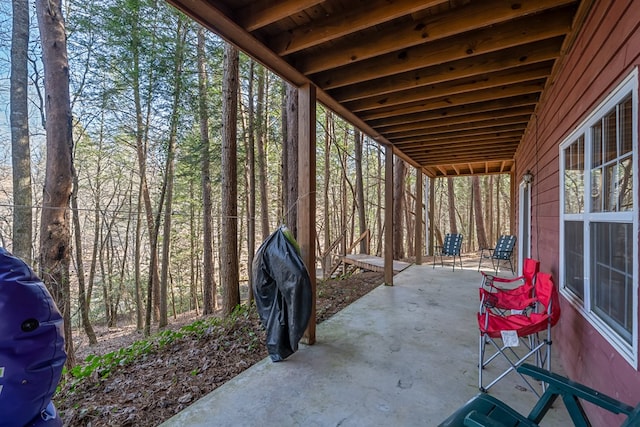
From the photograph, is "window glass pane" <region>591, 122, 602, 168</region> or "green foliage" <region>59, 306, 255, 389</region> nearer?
"window glass pane" <region>591, 122, 602, 168</region>

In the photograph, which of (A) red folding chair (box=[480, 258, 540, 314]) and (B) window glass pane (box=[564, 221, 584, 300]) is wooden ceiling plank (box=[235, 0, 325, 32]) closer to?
(B) window glass pane (box=[564, 221, 584, 300])

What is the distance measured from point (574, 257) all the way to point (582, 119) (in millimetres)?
1029

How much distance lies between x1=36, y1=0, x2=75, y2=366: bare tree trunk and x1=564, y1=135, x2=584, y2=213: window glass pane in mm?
4910

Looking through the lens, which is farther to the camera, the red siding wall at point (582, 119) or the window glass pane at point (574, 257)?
the window glass pane at point (574, 257)

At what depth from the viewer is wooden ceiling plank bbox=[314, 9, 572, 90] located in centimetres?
209

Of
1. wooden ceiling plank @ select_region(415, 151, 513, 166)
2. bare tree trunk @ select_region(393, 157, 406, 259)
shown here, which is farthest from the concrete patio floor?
bare tree trunk @ select_region(393, 157, 406, 259)

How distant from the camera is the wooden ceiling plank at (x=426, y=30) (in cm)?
188

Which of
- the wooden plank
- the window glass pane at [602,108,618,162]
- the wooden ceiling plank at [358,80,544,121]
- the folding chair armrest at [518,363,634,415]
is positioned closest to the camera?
the folding chair armrest at [518,363,634,415]

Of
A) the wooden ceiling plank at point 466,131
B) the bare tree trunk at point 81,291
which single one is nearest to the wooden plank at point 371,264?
the wooden ceiling plank at point 466,131

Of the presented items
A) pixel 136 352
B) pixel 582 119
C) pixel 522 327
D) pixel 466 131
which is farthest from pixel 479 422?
pixel 466 131

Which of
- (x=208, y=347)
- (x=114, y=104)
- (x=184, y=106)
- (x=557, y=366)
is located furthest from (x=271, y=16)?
(x=114, y=104)

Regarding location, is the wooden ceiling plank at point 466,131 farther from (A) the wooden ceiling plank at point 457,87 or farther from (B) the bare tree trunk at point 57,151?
(B) the bare tree trunk at point 57,151

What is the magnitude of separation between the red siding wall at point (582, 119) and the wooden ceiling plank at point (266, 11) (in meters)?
1.62

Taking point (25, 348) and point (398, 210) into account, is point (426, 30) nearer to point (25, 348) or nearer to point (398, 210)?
point (25, 348)
